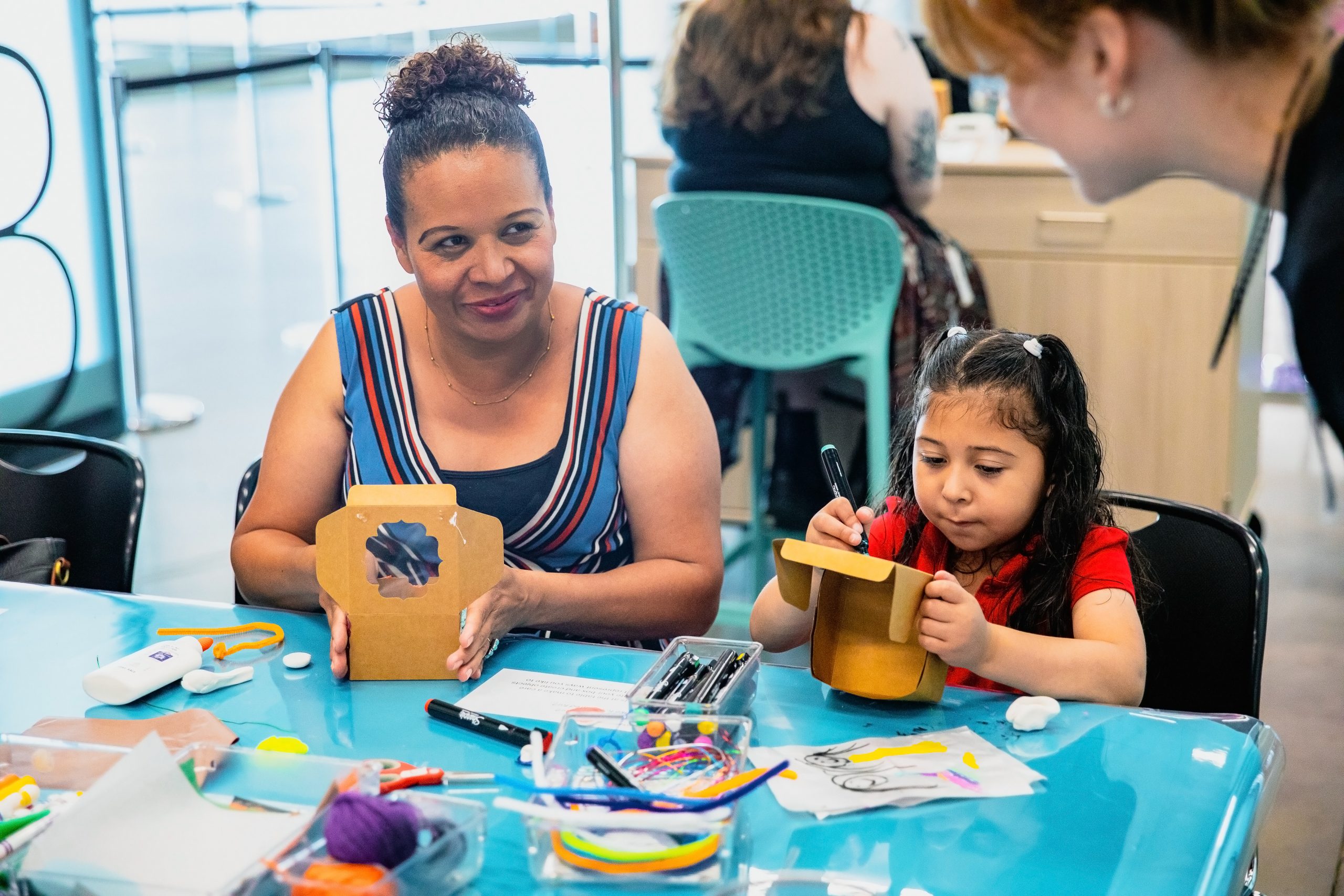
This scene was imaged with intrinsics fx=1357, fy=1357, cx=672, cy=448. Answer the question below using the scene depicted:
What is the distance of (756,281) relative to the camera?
266cm

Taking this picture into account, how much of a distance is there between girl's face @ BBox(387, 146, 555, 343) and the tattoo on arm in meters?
1.32

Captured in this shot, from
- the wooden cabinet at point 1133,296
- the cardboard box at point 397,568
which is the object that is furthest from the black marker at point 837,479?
the wooden cabinet at point 1133,296

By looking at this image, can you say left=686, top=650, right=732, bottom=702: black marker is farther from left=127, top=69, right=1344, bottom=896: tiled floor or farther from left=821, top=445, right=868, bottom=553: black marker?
left=127, top=69, right=1344, bottom=896: tiled floor

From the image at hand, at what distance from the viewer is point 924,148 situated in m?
2.72

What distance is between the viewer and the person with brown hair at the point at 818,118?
2.59 metres

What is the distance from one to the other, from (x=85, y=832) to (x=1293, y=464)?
4066mm

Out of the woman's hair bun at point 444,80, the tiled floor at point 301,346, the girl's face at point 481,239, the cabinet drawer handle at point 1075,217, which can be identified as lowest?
the tiled floor at point 301,346

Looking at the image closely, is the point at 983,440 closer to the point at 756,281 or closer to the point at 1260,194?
the point at 1260,194

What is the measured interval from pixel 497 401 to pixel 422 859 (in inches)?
32.9

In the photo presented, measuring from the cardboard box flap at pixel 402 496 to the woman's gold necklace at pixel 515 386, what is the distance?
1.25ft

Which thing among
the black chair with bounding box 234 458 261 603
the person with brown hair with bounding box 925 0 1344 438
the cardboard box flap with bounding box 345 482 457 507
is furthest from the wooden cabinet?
the person with brown hair with bounding box 925 0 1344 438

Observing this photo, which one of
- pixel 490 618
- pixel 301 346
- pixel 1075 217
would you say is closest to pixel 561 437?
pixel 490 618

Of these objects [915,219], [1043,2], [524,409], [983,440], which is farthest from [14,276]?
[1043,2]

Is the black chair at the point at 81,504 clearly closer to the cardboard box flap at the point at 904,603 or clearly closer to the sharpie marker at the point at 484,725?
the sharpie marker at the point at 484,725
